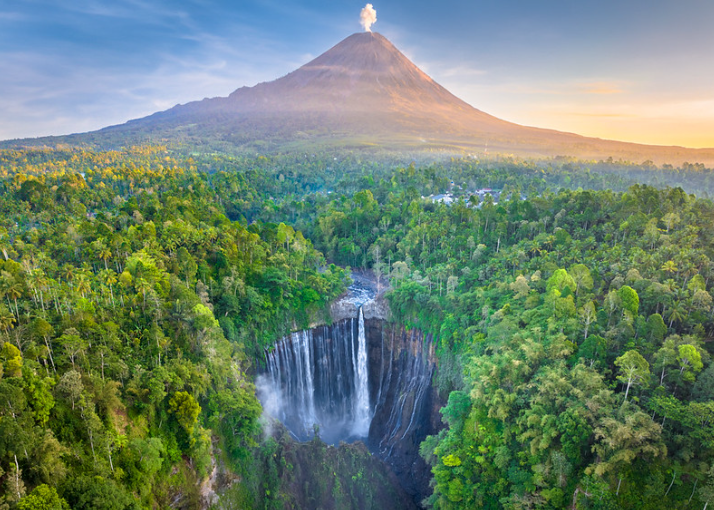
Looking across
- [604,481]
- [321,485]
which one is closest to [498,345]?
[604,481]

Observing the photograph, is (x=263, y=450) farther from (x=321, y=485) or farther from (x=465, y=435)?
(x=465, y=435)

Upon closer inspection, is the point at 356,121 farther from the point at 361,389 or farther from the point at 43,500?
the point at 43,500

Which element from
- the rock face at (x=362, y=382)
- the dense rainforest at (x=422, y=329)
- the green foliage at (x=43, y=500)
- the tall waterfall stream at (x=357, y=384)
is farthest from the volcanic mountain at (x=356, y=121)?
the green foliage at (x=43, y=500)

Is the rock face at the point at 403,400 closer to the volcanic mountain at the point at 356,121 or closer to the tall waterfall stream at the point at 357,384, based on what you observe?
the tall waterfall stream at the point at 357,384

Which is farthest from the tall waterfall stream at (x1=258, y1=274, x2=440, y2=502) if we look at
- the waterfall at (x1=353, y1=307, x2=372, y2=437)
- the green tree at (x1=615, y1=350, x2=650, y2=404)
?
the green tree at (x1=615, y1=350, x2=650, y2=404)

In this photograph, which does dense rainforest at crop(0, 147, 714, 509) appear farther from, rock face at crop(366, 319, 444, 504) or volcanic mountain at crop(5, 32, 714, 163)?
volcanic mountain at crop(5, 32, 714, 163)

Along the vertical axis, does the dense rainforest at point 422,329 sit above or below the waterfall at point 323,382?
above
